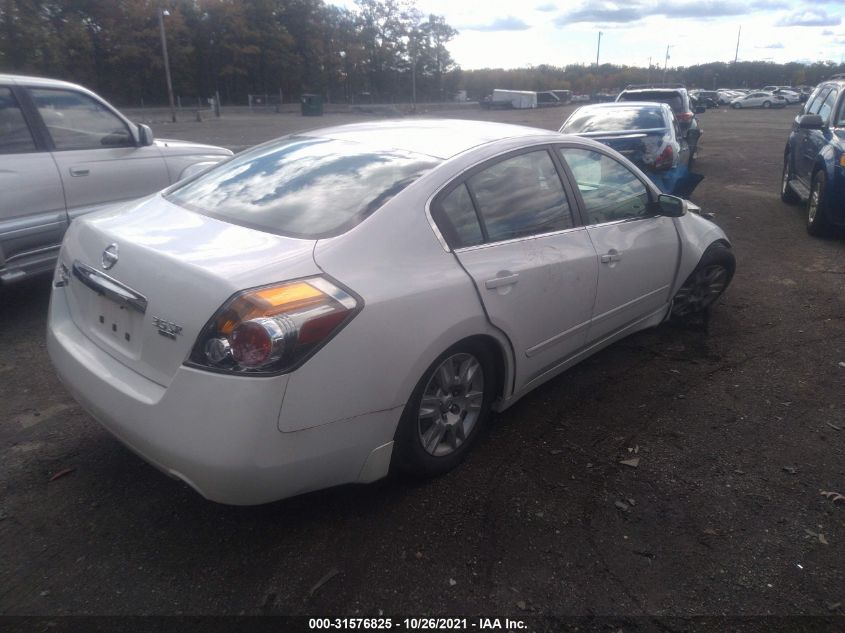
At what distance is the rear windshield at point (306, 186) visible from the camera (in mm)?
2832

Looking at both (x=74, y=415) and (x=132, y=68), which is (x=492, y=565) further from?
(x=132, y=68)

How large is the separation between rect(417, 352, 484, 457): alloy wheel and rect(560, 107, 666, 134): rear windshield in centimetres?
713

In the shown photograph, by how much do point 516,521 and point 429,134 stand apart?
6.75ft

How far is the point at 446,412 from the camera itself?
3.08 metres

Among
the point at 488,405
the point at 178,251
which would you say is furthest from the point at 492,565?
the point at 178,251

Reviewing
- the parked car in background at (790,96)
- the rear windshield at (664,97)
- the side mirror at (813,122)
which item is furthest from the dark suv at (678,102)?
the parked car in background at (790,96)

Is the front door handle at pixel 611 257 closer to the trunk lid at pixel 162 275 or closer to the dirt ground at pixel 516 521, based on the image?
the dirt ground at pixel 516 521

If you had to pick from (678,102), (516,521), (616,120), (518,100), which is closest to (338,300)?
(516,521)

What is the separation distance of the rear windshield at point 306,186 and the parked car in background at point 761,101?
6398cm

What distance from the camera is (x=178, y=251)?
261 centimetres

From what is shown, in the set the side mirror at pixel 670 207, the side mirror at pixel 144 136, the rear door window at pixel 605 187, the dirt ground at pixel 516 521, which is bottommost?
the dirt ground at pixel 516 521

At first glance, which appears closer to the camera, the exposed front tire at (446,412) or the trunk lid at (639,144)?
the exposed front tire at (446,412)

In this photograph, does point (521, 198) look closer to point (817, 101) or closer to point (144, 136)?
point (144, 136)

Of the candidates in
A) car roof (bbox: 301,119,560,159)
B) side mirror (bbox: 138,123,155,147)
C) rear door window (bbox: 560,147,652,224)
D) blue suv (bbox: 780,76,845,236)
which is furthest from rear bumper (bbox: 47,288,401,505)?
blue suv (bbox: 780,76,845,236)
